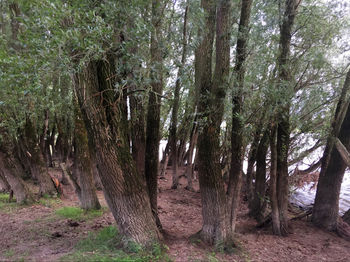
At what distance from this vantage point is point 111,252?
4.47m

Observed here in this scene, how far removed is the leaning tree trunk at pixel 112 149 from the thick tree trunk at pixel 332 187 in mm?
5627

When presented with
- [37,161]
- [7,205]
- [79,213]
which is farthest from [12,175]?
[79,213]

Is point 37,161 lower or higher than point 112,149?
lower

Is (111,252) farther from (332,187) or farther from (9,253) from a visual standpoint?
(332,187)

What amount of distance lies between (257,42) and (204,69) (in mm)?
1546

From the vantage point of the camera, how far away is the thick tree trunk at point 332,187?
285 inches

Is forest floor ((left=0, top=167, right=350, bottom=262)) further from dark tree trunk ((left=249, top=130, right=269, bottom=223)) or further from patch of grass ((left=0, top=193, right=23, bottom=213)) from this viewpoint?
dark tree trunk ((left=249, top=130, right=269, bottom=223))

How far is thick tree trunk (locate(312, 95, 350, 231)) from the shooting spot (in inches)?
285

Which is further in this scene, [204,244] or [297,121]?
[297,121]

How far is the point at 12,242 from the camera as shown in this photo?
5.35 m

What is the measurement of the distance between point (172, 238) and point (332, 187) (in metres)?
5.22

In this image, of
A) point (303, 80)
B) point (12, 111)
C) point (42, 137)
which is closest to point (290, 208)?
point (303, 80)

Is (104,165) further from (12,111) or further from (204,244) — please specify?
(12,111)

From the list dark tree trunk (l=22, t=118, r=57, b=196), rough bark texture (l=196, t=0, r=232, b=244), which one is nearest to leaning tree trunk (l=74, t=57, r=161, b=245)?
rough bark texture (l=196, t=0, r=232, b=244)
